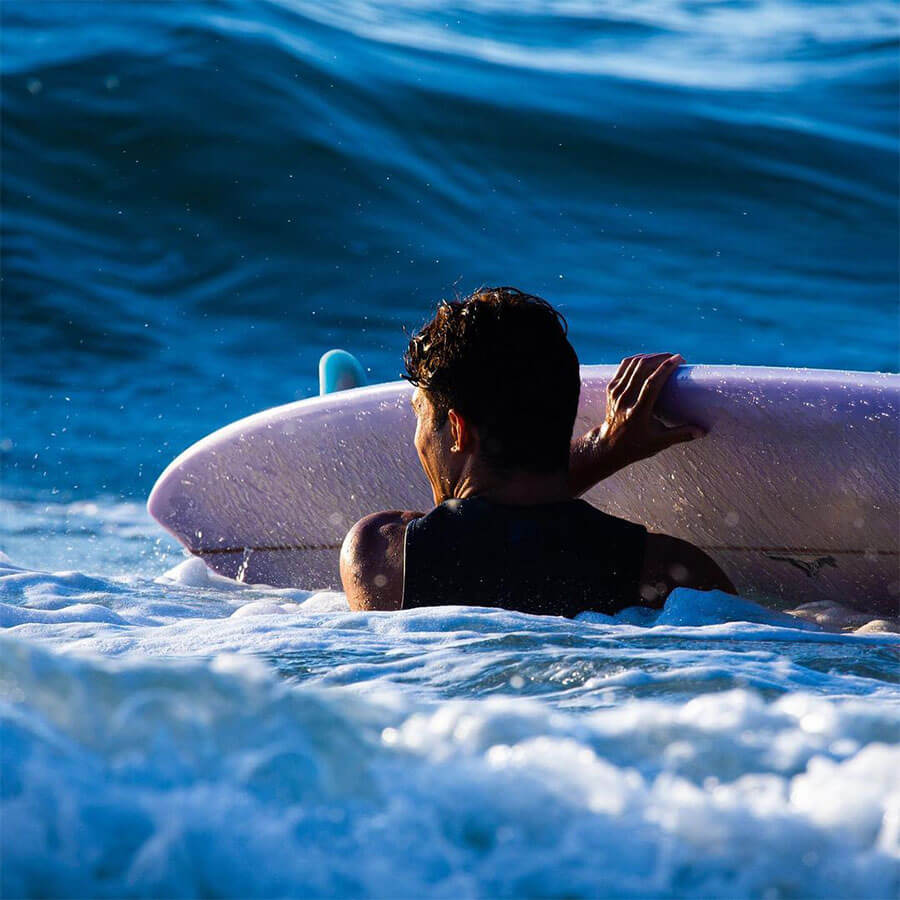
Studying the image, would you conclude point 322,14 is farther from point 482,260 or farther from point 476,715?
point 476,715

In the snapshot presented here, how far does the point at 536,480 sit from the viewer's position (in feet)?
7.80

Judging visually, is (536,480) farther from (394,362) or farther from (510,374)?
(394,362)

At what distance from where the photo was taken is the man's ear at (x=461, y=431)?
7.87ft

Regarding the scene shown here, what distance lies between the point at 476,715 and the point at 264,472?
1885mm

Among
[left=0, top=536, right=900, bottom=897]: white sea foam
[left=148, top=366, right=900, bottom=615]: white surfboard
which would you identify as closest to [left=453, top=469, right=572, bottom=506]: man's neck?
[left=148, top=366, right=900, bottom=615]: white surfboard

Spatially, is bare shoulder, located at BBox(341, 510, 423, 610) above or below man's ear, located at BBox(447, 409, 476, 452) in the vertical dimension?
below

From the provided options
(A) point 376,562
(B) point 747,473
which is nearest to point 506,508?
(A) point 376,562

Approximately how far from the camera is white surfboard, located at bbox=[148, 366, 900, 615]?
8.79 ft

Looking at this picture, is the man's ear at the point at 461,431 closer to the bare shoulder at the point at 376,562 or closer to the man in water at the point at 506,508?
the man in water at the point at 506,508

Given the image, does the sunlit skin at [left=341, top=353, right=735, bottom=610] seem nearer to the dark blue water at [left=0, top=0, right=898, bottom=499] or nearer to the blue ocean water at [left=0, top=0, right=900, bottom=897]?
the blue ocean water at [left=0, top=0, right=900, bottom=897]

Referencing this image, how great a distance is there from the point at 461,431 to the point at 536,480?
0.17 metres

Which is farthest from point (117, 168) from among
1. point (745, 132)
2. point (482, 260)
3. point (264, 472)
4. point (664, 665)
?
point (664, 665)

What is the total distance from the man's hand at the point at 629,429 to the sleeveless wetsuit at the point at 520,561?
1.10ft

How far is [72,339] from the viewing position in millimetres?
6465
